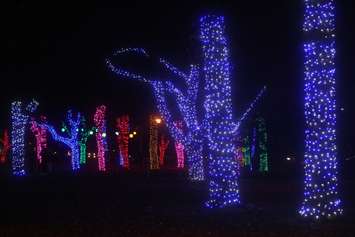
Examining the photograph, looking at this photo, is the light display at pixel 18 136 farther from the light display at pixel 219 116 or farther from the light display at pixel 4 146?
the light display at pixel 4 146

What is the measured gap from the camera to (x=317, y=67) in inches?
517

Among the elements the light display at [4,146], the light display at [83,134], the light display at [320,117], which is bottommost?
the light display at [320,117]

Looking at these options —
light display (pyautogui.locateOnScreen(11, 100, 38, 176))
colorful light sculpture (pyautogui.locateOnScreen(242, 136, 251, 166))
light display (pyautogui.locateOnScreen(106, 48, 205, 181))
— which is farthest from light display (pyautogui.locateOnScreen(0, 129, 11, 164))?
light display (pyautogui.locateOnScreen(106, 48, 205, 181))

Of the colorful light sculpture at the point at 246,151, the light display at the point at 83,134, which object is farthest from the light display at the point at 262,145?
the light display at the point at 83,134

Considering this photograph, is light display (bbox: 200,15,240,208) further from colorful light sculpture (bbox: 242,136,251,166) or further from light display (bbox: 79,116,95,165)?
light display (bbox: 79,116,95,165)

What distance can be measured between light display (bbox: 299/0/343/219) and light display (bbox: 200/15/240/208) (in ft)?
9.50

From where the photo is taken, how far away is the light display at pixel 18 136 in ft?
120

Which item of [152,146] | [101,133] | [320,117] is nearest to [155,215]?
[320,117]

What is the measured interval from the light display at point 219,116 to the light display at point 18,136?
22960 mm

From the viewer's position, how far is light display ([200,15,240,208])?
1568 cm

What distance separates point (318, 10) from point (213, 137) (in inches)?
168

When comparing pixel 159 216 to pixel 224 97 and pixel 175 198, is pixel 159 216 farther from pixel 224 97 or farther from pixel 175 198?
pixel 175 198

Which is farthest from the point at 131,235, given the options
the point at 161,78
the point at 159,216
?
the point at 161,78

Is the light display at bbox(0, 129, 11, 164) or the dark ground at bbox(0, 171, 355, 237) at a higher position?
the light display at bbox(0, 129, 11, 164)
